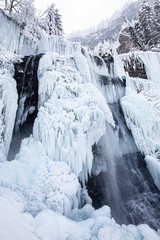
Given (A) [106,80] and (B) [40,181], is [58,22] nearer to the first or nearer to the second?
(A) [106,80]

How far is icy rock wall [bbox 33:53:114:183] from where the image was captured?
419 centimetres

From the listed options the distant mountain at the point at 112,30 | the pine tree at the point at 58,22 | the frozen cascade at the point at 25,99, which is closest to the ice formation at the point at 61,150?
the frozen cascade at the point at 25,99

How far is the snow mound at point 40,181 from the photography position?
309 centimetres

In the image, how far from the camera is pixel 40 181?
3443mm

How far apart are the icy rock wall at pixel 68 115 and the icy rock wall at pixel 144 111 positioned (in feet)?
5.50

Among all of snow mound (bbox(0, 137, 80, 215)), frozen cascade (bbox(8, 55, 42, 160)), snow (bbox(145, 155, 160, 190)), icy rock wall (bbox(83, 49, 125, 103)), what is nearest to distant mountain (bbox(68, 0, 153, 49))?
icy rock wall (bbox(83, 49, 125, 103))

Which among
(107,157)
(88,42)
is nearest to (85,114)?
(107,157)

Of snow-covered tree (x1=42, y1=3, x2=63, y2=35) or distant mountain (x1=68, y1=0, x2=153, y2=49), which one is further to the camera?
distant mountain (x1=68, y1=0, x2=153, y2=49)

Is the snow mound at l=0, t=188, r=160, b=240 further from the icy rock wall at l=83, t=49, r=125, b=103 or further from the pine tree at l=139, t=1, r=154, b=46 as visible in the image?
the pine tree at l=139, t=1, r=154, b=46

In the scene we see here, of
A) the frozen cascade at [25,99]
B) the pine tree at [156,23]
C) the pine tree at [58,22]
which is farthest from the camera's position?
the pine tree at [58,22]

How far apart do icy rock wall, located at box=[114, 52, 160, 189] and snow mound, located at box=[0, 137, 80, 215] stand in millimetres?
3858

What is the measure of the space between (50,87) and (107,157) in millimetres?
3783

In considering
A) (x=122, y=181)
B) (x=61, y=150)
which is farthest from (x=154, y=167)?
(x=61, y=150)

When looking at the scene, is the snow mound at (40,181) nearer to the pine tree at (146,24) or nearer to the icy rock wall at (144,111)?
the icy rock wall at (144,111)
